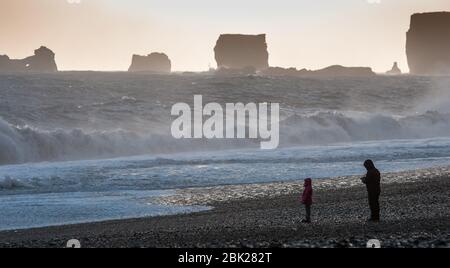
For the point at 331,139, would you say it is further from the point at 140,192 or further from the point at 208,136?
the point at 140,192

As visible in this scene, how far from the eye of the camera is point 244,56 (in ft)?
575

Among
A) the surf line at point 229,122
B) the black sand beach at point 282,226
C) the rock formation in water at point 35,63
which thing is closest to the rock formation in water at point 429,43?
the rock formation in water at point 35,63

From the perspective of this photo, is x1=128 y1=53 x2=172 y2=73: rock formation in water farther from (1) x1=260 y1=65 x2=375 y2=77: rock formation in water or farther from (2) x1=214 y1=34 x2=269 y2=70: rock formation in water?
(1) x1=260 y1=65 x2=375 y2=77: rock formation in water

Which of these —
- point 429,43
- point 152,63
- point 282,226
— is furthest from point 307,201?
point 429,43

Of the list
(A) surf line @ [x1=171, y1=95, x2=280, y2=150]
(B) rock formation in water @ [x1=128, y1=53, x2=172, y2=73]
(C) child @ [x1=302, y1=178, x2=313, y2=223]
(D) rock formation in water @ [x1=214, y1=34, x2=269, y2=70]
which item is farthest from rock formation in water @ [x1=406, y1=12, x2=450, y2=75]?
(C) child @ [x1=302, y1=178, x2=313, y2=223]

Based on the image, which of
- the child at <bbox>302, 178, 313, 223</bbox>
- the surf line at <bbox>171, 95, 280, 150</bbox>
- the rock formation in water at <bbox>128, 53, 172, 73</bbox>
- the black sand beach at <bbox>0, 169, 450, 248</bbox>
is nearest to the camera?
the black sand beach at <bbox>0, 169, 450, 248</bbox>

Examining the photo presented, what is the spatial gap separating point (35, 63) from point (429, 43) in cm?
9333

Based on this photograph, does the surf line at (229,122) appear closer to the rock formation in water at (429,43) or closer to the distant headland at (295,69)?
the distant headland at (295,69)

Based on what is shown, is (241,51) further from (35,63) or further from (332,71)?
(35,63)

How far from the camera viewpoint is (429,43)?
187 meters

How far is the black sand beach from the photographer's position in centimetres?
1162

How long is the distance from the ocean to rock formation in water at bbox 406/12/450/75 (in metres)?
107
